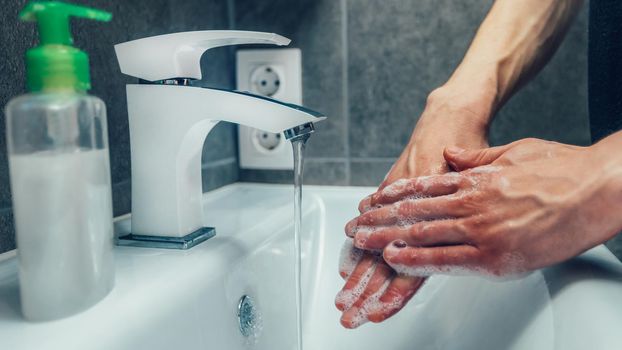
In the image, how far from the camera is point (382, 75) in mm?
845

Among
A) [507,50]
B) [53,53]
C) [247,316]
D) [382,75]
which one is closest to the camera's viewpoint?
[53,53]

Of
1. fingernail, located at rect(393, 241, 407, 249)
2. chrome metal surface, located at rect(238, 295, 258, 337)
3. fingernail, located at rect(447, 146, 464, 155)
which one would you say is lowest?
chrome metal surface, located at rect(238, 295, 258, 337)

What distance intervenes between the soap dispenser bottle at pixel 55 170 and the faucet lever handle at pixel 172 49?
0.48 feet

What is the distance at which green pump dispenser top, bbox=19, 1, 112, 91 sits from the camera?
0.30 metres

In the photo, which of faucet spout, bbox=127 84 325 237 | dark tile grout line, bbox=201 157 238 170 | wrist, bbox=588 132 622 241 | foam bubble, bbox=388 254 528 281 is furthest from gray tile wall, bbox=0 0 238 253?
wrist, bbox=588 132 622 241

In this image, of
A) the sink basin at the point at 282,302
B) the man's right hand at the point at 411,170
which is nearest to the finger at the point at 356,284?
the man's right hand at the point at 411,170

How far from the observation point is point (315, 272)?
2.33 ft

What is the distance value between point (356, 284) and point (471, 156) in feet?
0.50

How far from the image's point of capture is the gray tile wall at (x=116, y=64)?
482 millimetres

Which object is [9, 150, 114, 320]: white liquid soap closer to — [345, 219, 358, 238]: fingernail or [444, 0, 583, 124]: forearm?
[345, 219, 358, 238]: fingernail

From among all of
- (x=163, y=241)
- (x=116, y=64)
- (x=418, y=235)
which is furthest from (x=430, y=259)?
(x=116, y=64)

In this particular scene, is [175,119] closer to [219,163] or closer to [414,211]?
[414,211]

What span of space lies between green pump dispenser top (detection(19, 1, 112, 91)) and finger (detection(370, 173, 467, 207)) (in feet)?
0.95

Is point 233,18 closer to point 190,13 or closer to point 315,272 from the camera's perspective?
point 190,13
